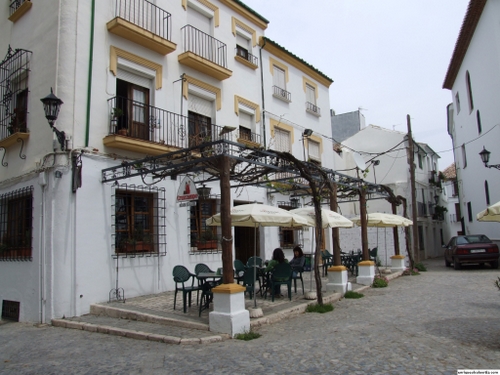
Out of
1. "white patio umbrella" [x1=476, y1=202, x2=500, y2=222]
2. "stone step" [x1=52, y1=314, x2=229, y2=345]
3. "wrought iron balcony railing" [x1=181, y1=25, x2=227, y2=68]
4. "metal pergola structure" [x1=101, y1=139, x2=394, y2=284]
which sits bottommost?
"stone step" [x1=52, y1=314, x2=229, y2=345]

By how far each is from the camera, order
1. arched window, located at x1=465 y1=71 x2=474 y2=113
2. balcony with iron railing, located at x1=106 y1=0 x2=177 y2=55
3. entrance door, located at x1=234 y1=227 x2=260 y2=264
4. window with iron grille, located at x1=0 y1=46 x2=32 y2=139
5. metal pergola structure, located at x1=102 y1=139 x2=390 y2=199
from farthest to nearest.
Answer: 1. arched window, located at x1=465 y1=71 x2=474 y2=113
2. entrance door, located at x1=234 y1=227 x2=260 y2=264
3. window with iron grille, located at x1=0 y1=46 x2=32 y2=139
4. balcony with iron railing, located at x1=106 y1=0 x2=177 y2=55
5. metal pergola structure, located at x1=102 y1=139 x2=390 y2=199

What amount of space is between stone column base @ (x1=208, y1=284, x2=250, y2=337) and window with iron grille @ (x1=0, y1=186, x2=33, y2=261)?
5.11 meters

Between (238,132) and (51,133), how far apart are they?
6.45 m

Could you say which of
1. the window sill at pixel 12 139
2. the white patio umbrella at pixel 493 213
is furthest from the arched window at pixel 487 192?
the window sill at pixel 12 139

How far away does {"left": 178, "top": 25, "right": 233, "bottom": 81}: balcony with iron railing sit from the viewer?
12.4 metres

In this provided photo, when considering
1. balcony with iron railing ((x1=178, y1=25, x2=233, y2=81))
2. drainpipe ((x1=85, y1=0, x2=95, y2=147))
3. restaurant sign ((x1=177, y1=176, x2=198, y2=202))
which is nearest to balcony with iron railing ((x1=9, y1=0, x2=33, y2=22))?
drainpipe ((x1=85, y1=0, x2=95, y2=147))

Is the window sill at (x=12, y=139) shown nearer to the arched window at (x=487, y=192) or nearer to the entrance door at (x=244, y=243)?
the entrance door at (x=244, y=243)

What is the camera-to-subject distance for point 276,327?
25.6 ft

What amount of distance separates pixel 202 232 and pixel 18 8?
800 cm

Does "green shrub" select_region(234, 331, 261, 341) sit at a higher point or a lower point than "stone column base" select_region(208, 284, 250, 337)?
lower

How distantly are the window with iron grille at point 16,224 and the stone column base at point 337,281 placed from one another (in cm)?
744

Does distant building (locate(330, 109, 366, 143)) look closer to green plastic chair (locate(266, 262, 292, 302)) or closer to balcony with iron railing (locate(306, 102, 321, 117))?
balcony with iron railing (locate(306, 102, 321, 117))

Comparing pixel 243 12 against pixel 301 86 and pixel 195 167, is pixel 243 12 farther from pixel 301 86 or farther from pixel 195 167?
pixel 195 167

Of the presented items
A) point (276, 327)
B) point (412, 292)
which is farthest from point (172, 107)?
point (412, 292)
